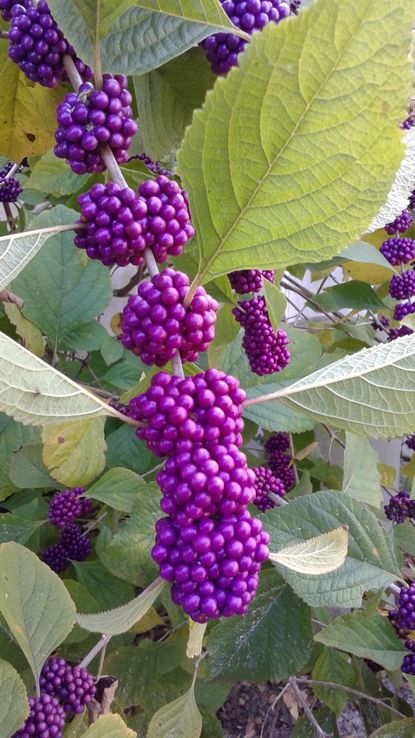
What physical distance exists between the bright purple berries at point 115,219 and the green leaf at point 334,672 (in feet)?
3.10

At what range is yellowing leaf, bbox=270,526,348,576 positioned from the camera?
0.49 meters

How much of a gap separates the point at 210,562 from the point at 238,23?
1.79ft

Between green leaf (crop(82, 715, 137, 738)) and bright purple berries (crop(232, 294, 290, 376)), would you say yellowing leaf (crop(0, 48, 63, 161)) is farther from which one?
green leaf (crop(82, 715, 137, 738))

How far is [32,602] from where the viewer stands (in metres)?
0.69

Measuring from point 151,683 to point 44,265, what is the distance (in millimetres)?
851

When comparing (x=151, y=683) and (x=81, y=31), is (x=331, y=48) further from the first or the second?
(x=151, y=683)

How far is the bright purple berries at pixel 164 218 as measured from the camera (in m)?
0.53

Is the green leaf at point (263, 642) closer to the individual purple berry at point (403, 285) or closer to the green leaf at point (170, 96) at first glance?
the green leaf at point (170, 96)

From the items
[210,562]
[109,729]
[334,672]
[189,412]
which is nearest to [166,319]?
[189,412]

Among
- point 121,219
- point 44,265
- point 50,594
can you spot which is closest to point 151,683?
point 50,594

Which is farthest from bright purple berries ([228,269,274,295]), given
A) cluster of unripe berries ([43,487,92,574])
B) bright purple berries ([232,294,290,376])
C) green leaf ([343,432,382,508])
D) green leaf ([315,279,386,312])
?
green leaf ([315,279,386,312])

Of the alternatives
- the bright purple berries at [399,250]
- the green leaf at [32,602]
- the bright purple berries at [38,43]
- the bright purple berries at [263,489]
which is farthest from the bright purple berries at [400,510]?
the bright purple berries at [38,43]

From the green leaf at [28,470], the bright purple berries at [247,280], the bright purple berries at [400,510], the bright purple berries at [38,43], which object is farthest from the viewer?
the bright purple berries at [400,510]

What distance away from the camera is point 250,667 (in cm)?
102
